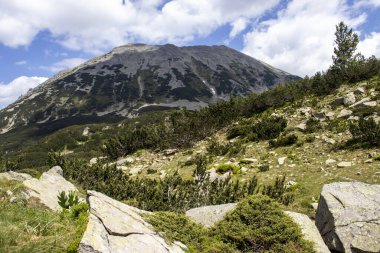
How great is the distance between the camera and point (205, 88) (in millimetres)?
174500

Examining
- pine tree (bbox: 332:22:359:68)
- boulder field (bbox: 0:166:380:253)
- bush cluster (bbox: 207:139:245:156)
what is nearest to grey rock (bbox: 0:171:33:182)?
boulder field (bbox: 0:166:380:253)

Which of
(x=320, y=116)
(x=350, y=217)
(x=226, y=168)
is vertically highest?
(x=320, y=116)

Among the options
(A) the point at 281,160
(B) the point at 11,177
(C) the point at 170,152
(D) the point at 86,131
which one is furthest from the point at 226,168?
(D) the point at 86,131

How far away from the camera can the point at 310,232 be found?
889cm

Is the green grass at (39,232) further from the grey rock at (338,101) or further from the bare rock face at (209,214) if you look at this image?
the grey rock at (338,101)

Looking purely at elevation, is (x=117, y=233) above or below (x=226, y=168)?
below

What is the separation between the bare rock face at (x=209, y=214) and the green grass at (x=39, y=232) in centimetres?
409

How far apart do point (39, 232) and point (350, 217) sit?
7.29 meters

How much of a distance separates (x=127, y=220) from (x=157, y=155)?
17.8 m

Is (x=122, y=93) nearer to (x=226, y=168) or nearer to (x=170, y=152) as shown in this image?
(x=170, y=152)

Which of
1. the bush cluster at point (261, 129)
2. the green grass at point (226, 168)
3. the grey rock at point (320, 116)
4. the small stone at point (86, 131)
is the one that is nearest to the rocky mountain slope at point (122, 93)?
the small stone at point (86, 131)

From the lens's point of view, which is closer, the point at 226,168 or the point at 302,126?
Result: the point at 226,168

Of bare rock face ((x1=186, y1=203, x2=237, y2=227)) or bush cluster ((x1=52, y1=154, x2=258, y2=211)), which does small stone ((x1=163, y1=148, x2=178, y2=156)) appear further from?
bare rock face ((x1=186, y1=203, x2=237, y2=227))

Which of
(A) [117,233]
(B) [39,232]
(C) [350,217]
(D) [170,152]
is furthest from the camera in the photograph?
(D) [170,152]
